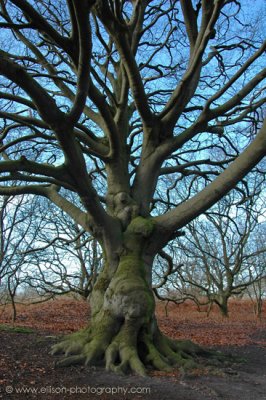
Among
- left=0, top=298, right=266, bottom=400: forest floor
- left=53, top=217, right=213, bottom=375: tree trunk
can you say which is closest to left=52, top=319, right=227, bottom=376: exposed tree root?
left=53, top=217, right=213, bottom=375: tree trunk

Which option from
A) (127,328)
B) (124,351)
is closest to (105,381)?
(124,351)

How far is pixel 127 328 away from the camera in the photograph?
652cm

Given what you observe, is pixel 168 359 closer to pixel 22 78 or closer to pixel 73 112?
pixel 73 112

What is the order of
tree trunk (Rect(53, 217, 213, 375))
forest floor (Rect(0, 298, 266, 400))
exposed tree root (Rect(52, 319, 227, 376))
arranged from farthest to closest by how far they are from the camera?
1. tree trunk (Rect(53, 217, 213, 375))
2. exposed tree root (Rect(52, 319, 227, 376))
3. forest floor (Rect(0, 298, 266, 400))

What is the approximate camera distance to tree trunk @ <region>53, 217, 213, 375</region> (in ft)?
20.4

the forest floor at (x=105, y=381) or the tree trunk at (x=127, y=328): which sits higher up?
the tree trunk at (x=127, y=328)

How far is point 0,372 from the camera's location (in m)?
5.27

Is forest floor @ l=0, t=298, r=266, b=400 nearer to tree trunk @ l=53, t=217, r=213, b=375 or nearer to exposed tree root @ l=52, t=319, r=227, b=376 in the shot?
exposed tree root @ l=52, t=319, r=227, b=376

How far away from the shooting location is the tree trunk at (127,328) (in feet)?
20.4

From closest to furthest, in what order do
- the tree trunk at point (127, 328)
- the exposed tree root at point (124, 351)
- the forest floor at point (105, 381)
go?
the forest floor at point (105, 381), the exposed tree root at point (124, 351), the tree trunk at point (127, 328)

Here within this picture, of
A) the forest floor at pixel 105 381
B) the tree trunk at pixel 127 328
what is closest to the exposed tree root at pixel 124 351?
the tree trunk at pixel 127 328

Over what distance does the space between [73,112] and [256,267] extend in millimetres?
21692

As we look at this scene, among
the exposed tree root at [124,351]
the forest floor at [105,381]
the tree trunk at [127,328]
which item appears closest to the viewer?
the forest floor at [105,381]

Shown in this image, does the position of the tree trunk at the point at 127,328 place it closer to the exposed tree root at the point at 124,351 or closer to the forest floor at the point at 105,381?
the exposed tree root at the point at 124,351
